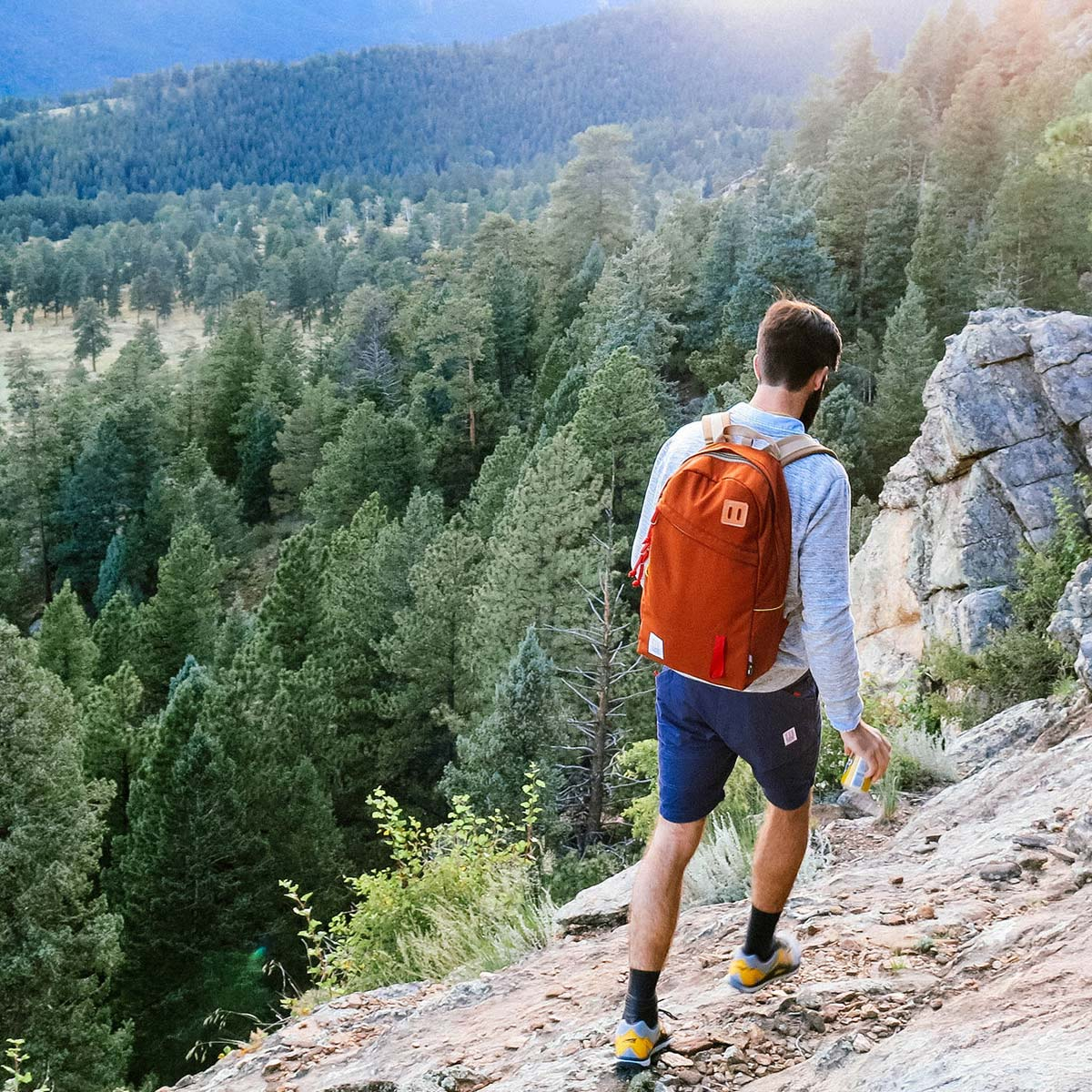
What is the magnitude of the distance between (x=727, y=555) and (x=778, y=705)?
0.51 m

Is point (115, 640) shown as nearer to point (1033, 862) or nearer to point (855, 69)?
point (1033, 862)

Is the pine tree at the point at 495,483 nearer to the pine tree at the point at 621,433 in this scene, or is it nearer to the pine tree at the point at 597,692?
the pine tree at the point at 621,433

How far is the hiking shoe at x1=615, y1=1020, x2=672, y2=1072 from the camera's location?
3.17 meters

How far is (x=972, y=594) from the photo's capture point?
11.5 metres

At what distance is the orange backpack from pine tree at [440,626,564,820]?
14.5m

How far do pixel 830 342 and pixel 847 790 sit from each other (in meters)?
3.77

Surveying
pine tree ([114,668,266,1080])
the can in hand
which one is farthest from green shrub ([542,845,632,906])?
pine tree ([114,668,266,1080])

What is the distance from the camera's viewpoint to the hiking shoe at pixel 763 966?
11.5ft

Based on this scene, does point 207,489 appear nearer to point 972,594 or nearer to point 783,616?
point 972,594

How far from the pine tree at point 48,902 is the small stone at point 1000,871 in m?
12.8

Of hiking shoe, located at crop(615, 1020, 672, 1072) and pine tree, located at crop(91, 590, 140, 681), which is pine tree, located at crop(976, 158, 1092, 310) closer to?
pine tree, located at crop(91, 590, 140, 681)

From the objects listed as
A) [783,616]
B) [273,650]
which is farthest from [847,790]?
[273,650]

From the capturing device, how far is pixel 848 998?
334cm

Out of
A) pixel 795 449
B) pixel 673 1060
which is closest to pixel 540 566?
pixel 673 1060
